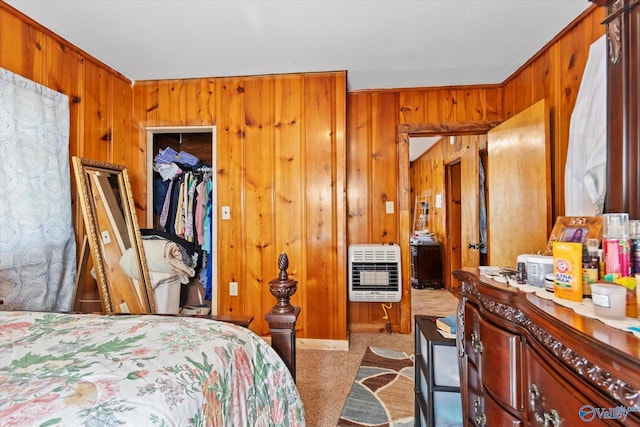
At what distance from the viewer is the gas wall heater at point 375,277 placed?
270 centimetres

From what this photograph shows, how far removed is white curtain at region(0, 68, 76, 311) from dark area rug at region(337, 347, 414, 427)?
2.00 m

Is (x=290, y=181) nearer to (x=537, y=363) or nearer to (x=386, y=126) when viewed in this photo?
(x=386, y=126)

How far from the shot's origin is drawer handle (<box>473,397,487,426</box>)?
0.96 m

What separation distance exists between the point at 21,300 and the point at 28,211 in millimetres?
529

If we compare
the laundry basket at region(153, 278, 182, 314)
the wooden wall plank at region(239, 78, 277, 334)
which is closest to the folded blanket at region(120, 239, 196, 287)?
the laundry basket at region(153, 278, 182, 314)

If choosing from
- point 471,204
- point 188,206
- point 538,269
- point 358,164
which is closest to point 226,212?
point 188,206

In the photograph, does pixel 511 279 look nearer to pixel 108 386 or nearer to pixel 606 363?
pixel 606 363

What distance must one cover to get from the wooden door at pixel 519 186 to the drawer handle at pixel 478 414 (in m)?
1.45

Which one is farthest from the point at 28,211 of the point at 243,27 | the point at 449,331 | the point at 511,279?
the point at 511,279

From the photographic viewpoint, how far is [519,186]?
2.29 m

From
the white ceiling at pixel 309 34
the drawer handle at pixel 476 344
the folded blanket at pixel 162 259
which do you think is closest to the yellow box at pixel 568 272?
the drawer handle at pixel 476 344

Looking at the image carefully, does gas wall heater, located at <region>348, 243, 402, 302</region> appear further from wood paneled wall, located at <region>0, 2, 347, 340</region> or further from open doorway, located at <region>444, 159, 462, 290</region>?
open doorway, located at <region>444, 159, 462, 290</region>

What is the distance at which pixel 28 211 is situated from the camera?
1794mm

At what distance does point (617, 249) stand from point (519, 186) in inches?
68.5
